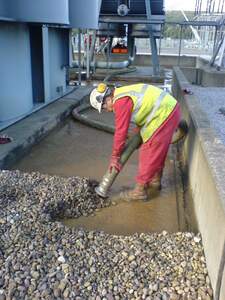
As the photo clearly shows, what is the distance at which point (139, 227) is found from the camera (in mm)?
3600

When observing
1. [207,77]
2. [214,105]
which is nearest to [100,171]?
[214,105]

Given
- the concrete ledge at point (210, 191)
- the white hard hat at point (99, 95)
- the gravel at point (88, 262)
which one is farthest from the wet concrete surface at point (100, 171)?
the white hard hat at point (99, 95)

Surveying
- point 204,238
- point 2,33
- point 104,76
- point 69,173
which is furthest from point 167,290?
point 104,76

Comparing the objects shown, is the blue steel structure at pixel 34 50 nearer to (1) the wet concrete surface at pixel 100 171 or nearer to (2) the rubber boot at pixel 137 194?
(1) the wet concrete surface at pixel 100 171

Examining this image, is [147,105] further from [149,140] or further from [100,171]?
[100,171]

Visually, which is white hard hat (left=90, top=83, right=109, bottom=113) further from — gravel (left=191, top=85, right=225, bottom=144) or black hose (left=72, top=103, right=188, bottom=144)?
gravel (left=191, top=85, right=225, bottom=144)

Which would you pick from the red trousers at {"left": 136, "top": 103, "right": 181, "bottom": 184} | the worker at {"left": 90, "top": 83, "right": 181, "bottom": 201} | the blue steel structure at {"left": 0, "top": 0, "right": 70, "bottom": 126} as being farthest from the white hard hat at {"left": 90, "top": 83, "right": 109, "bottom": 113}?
the blue steel structure at {"left": 0, "top": 0, "right": 70, "bottom": 126}

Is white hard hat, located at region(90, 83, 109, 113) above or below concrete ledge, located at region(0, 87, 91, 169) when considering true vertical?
above

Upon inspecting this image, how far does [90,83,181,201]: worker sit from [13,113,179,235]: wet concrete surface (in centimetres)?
27

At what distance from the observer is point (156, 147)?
385cm

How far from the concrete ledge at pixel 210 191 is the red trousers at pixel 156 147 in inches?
12.4

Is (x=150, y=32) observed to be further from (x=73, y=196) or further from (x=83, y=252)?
(x=83, y=252)

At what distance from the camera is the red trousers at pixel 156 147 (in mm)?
3811

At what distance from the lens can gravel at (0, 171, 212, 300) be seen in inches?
94.0
